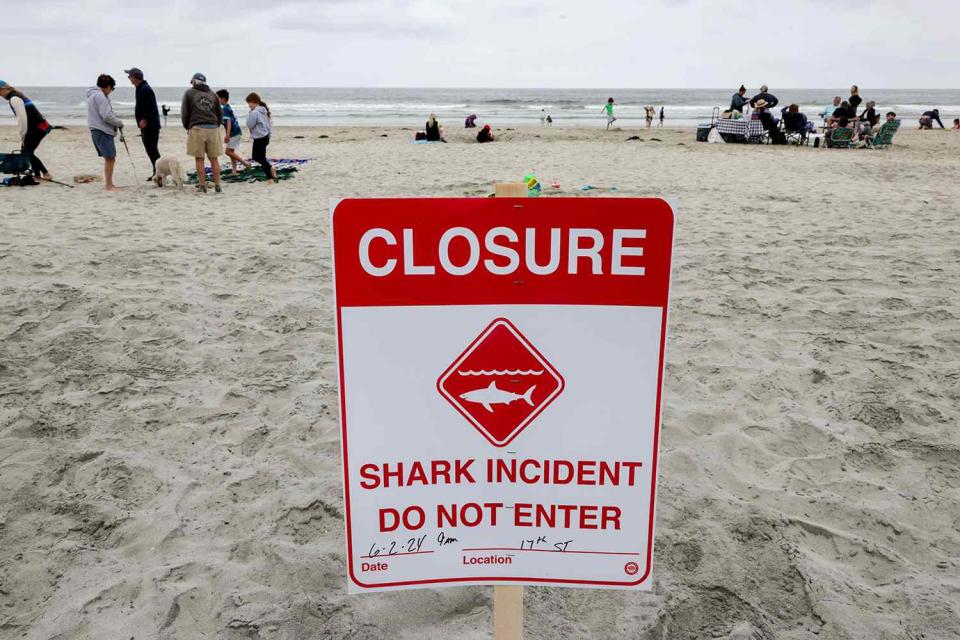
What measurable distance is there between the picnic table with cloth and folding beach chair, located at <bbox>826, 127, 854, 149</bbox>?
1679mm

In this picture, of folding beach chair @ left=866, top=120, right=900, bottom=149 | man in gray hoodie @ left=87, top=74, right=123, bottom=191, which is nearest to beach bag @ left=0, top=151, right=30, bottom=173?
man in gray hoodie @ left=87, top=74, right=123, bottom=191

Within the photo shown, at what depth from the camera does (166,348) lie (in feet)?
12.0

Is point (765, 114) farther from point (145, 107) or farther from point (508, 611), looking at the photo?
point (508, 611)

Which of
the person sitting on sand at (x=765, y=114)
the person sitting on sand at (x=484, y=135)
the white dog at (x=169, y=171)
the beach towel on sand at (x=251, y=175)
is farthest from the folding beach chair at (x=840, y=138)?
the white dog at (x=169, y=171)

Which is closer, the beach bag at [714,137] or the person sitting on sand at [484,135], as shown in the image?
A: the person sitting on sand at [484,135]

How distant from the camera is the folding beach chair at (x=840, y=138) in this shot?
14.9m

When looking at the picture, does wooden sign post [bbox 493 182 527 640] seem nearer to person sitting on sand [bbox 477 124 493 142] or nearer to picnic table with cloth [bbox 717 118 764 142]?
person sitting on sand [bbox 477 124 493 142]

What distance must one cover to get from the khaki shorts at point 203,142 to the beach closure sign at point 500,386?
7937mm

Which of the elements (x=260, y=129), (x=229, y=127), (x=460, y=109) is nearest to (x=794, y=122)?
(x=260, y=129)

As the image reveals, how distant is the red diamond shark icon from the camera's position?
4.06ft

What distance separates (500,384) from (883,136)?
17.7m

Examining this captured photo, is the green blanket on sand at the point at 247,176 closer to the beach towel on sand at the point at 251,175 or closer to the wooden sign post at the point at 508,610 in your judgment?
the beach towel on sand at the point at 251,175

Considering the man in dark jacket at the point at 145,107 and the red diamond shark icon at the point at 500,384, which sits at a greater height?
the man in dark jacket at the point at 145,107

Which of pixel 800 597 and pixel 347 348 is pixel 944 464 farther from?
pixel 347 348
